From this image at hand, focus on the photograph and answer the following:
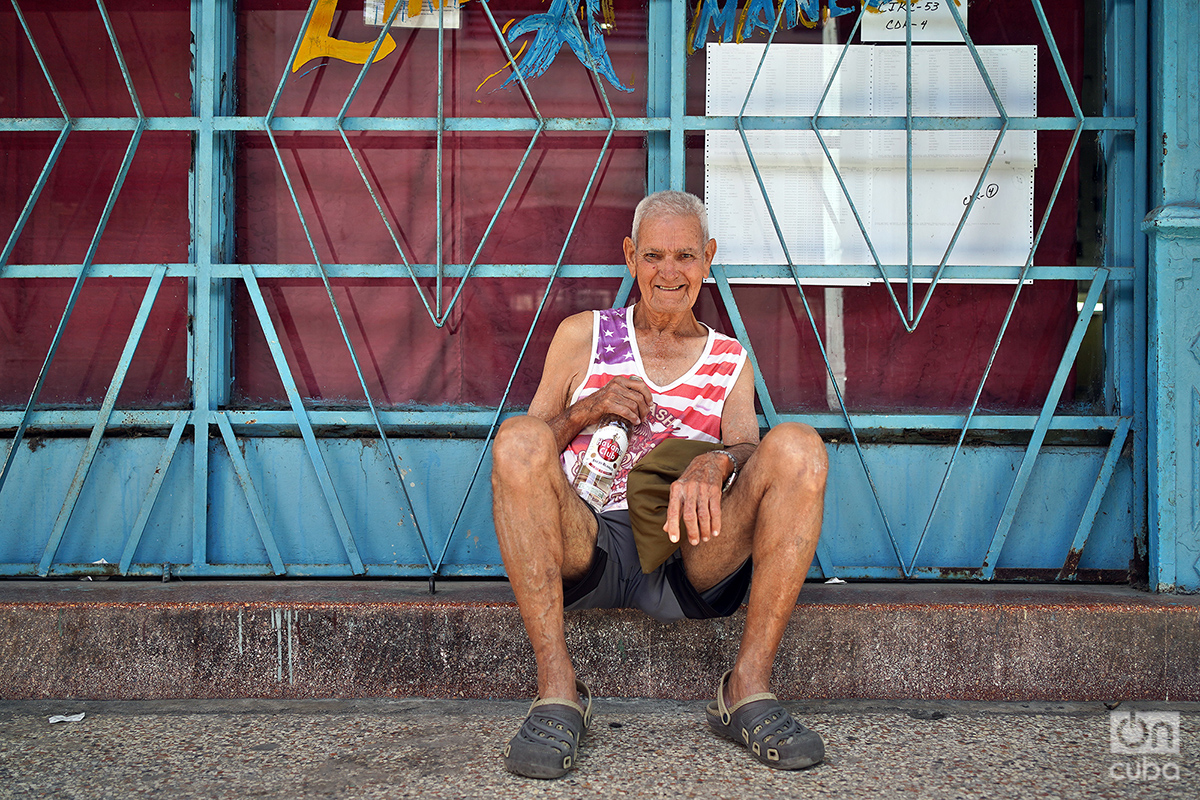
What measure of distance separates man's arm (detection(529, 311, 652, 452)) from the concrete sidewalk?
0.79 meters

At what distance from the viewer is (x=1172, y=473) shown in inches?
103

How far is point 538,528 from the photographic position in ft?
6.50

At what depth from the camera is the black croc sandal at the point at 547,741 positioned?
6.17 feet

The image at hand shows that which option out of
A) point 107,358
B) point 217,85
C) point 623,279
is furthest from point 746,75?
point 107,358

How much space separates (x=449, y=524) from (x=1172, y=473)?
2.32 m

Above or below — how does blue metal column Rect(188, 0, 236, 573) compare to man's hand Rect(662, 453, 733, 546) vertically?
above

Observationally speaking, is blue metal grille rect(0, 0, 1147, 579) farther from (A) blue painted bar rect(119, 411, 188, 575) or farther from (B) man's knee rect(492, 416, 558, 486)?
(B) man's knee rect(492, 416, 558, 486)

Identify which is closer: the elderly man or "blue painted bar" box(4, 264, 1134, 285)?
the elderly man

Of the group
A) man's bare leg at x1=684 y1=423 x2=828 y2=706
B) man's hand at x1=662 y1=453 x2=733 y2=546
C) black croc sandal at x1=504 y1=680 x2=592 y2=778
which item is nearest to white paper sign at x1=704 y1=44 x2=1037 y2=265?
man's bare leg at x1=684 y1=423 x2=828 y2=706

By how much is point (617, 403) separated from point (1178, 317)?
1824mm

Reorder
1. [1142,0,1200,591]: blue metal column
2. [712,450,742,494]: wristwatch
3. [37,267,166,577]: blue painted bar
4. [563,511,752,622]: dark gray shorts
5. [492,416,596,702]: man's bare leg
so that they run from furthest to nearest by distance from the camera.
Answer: [37,267,166,577]: blue painted bar < [1142,0,1200,591]: blue metal column < [563,511,752,622]: dark gray shorts < [712,450,742,494]: wristwatch < [492,416,596,702]: man's bare leg

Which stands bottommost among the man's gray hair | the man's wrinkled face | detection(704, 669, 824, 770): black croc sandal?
detection(704, 669, 824, 770): black croc sandal

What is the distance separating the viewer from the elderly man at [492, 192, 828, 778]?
6.41 feet

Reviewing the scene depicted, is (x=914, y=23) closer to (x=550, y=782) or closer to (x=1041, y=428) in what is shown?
(x=1041, y=428)
